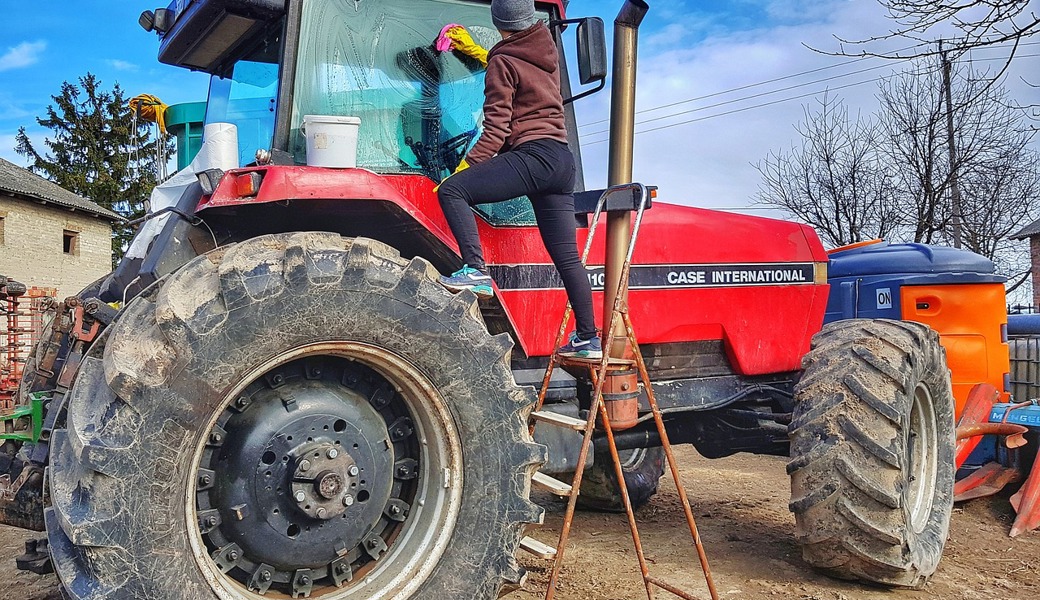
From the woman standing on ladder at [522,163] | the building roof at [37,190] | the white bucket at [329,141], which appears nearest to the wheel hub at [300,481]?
the woman standing on ladder at [522,163]

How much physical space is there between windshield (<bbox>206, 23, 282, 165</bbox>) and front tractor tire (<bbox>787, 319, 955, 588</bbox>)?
9.93 ft

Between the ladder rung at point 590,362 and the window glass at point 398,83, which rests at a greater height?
the window glass at point 398,83

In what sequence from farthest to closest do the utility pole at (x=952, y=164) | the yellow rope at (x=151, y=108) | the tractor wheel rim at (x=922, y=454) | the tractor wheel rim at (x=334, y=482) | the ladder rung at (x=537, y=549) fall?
the utility pole at (x=952, y=164)
the yellow rope at (x=151, y=108)
the tractor wheel rim at (x=922, y=454)
the ladder rung at (x=537, y=549)
the tractor wheel rim at (x=334, y=482)

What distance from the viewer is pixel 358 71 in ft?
11.9

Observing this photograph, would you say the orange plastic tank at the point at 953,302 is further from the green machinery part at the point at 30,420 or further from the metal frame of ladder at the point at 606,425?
the green machinery part at the point at 30,420

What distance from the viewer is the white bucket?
10.5 feet

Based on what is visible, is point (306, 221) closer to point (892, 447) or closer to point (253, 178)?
point (253, 178)

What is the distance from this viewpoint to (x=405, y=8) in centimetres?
376

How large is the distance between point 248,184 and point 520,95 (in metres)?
1.14

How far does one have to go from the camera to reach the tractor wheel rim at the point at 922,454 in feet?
15.6

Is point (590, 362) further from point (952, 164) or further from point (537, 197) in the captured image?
point (952, 164)

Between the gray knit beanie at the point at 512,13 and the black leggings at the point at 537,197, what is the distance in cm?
48

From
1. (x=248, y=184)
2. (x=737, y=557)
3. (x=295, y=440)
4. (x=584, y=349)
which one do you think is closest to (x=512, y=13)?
(x=248, y=184)

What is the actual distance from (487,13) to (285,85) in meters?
1.13
